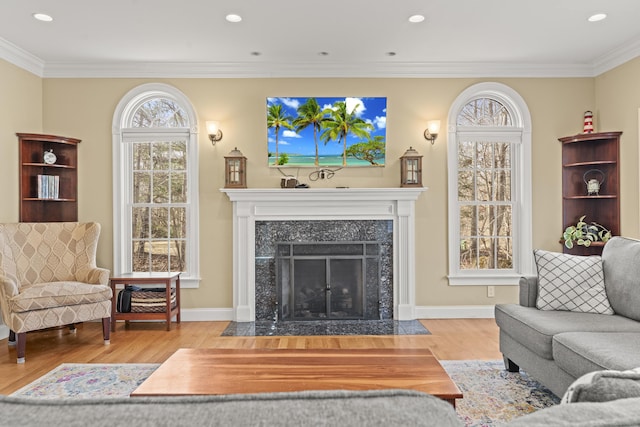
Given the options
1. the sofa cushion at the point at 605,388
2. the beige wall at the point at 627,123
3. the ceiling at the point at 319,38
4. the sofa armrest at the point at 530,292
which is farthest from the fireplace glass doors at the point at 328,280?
the sofa cushion at the point at 605,388

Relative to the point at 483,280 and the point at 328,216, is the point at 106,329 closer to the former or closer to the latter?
the point at 328,216

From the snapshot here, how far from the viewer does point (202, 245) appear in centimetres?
472

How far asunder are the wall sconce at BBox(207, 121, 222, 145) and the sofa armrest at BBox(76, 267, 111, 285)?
66.6 inches

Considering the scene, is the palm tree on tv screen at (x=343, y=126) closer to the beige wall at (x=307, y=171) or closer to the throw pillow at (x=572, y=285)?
the beige wall at (x=307, y=171)

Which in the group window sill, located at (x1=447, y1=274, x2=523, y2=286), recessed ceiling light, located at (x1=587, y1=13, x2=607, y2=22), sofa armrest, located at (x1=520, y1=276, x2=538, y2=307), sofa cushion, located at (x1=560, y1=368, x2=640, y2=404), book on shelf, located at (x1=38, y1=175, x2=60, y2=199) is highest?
recessed ceiling light, located at (x1=587, y1=13, x2=607, y2=22)

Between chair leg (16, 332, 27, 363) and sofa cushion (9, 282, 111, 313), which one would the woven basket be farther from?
chair leg (16, 332, 27, 363)

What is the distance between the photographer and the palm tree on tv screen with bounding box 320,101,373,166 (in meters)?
4.73

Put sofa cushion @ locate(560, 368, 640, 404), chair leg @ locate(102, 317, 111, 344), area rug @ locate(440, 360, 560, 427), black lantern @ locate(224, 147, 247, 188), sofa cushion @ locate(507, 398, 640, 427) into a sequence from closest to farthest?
sofa cushion @ locate(507, 398, 640, 427) → sofa cushion @ locate(560, 368, 640, 404) → area rug @ locate(440, 360, 560, 427) → chair leg @ locate(102, 317, 111, 344) → black lantern @ locate(224, 147, 247, 188)

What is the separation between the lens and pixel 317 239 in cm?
470

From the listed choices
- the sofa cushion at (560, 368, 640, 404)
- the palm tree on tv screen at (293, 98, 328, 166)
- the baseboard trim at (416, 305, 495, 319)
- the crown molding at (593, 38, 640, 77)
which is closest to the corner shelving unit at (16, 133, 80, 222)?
the palm tree on tv screen at (293, 98, 328, 166)

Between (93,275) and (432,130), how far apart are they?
3.69m

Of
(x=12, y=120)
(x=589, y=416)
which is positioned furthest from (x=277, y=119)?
(x=589, y=416)

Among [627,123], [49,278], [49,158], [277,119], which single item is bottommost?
[49,278]

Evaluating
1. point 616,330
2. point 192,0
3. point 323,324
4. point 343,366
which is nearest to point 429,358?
point 343,366
